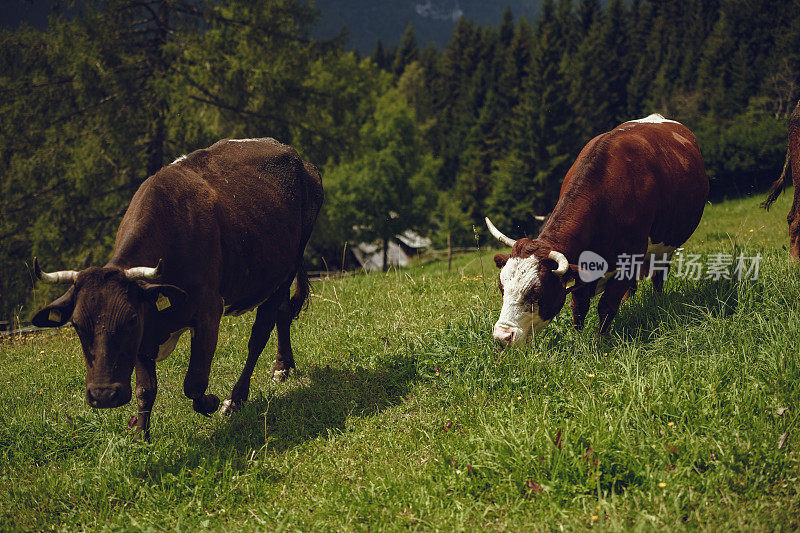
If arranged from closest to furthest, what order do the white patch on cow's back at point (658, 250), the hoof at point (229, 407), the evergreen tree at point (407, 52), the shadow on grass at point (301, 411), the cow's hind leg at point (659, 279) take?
the shadow on grass at point (301, 411) < the hoof at point (229, 407) < the white patch on cow's back at point (658, 250) < the cow's hind leg at point (659, 279) < the evergreen tree at point (407, 52)

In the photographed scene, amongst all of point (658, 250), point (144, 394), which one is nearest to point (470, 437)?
point (144, 394)

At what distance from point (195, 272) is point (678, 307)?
4.46 meters

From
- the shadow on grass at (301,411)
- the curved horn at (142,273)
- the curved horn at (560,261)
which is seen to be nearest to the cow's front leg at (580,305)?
the curved horn at (560,261)

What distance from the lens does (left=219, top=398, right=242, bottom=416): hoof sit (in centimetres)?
502

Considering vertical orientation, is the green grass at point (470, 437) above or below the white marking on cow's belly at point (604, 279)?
below

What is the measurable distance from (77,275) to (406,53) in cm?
7814

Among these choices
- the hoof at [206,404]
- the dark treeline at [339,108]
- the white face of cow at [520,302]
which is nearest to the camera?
the hoof at [206,404]

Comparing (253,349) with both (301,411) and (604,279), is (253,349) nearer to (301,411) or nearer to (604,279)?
(301,411)

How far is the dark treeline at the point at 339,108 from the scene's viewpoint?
15008mm

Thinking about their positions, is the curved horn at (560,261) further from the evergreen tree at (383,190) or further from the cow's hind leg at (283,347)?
the evergreen tree at (383,190)

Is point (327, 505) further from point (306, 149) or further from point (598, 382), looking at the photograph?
point (306, 149)

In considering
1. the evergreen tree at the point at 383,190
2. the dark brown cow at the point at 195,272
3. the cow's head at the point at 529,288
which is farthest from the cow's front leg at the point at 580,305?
the evergreen tree at the point at 383,190

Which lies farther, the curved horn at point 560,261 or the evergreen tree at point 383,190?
the evergreen tree at point 383,190

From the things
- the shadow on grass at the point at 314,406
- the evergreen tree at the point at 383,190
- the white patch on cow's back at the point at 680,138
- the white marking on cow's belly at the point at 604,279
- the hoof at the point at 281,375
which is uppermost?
the white patch on cow's back at the point at 680,138
